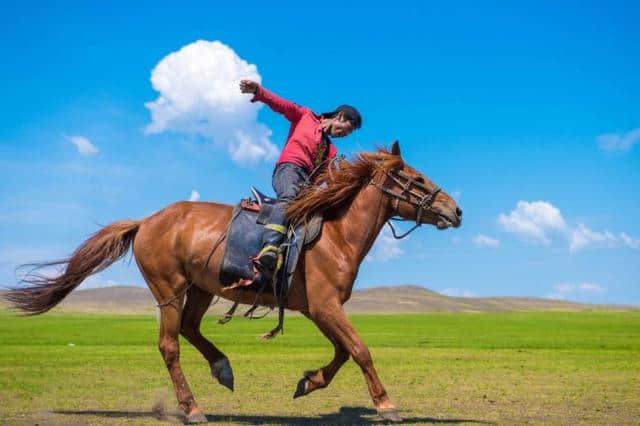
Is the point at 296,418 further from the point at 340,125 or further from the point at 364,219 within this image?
the point at 340,125

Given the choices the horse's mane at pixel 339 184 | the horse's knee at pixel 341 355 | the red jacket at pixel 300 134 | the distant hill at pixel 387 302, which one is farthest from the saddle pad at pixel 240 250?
the distant hill at pixel 387 302

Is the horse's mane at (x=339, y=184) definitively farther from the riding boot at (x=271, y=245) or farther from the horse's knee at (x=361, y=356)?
the horse's knee at (x=361, y=356)

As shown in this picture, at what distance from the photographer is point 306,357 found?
2136cm

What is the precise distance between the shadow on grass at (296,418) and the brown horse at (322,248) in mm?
376

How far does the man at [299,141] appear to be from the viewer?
1004 centimetres

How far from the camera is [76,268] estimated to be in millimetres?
11578

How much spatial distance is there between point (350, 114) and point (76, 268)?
16.1 ft

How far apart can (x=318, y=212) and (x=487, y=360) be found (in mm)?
11817

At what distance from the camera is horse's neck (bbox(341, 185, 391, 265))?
32.3 feet

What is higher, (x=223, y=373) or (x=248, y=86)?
(x=248, y=86)

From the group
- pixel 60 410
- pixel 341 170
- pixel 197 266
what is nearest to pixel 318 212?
pixel 341 170

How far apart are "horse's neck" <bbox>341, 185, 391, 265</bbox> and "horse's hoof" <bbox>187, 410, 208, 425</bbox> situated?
284 centimetres

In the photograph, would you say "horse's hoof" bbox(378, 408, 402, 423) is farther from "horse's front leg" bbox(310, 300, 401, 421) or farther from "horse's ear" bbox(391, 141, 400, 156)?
"horse's ear" bbox(391, 141, 400, 156)

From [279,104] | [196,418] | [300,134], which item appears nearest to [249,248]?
[300,134]
